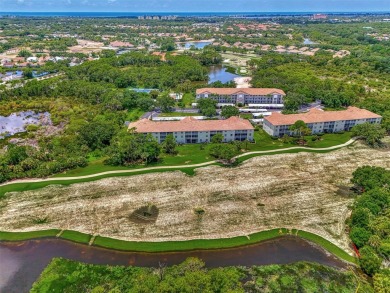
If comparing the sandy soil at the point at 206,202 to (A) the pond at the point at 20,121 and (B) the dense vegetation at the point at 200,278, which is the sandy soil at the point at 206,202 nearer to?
(B) the dense vegetation at the point at 200,278

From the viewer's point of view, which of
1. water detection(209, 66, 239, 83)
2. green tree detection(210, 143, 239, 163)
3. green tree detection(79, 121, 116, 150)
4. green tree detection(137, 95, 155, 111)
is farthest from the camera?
water detection(209, 66, 239, 83)

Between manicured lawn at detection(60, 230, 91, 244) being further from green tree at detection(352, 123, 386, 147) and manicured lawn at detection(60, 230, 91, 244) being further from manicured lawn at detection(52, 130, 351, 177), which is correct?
green tree at detection(352, 123, 386, 147)

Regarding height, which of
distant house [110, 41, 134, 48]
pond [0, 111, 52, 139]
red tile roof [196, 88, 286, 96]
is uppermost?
distant house [110, 41, 134, 48]

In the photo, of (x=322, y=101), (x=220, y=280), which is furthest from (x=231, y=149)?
(x=322, y=101)

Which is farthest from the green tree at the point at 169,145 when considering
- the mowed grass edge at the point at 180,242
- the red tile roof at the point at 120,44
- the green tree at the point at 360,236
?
the red tile roof at the point at 120,44

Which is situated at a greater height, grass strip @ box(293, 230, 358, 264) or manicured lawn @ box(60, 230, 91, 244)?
manicured lawn @ box(60, 230, 91, 244)

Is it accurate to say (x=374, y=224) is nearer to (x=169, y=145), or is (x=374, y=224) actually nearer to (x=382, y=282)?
(x=382, y=282)

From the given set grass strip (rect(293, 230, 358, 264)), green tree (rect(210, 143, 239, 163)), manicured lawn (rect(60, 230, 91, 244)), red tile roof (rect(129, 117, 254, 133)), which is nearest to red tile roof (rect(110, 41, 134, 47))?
red tile roof (rect(129, 117, 254, 133))
